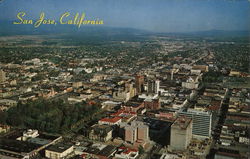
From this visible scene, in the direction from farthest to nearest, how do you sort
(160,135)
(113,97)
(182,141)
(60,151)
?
(113,97) → (160,135) → (182,141) → (60,151)

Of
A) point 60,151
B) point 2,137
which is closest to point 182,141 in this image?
point 60,151

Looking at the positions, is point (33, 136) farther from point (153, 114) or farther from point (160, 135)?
point (153, 114)

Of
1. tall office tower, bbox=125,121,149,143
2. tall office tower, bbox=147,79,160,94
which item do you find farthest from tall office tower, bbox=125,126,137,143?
tall office tower, bbox=147,79,160,94

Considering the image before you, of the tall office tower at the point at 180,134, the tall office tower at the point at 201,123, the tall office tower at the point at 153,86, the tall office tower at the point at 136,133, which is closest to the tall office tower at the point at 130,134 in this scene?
the tall office tower at the point at 136,133

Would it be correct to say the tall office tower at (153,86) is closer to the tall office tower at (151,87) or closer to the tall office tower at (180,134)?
the tall office tower at (151,87)

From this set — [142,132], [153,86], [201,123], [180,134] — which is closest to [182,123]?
[180,134]

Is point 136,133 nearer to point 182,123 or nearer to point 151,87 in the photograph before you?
point 182,123

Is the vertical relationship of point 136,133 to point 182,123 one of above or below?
below
